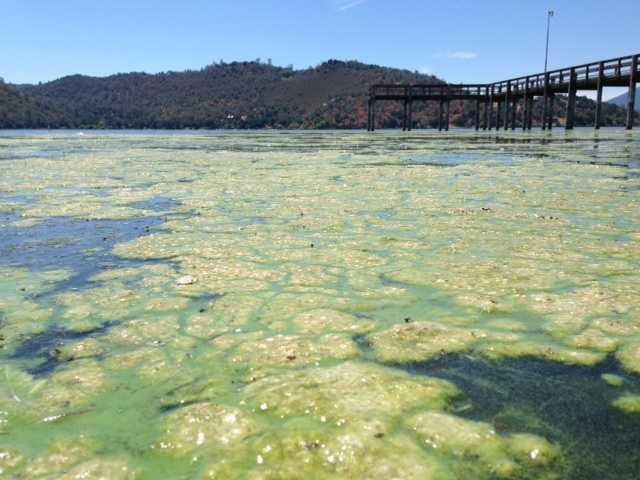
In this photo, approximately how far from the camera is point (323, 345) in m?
3.12

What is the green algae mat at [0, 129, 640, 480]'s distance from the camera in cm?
208

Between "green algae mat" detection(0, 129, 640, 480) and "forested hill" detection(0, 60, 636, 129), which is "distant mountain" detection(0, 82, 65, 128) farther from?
"green algae mat" detection(0, 129, 640, 480)

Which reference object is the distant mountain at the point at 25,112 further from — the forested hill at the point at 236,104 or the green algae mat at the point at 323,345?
the green algae mat at the point at 323,345

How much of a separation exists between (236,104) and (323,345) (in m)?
161

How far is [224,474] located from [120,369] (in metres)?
1.12

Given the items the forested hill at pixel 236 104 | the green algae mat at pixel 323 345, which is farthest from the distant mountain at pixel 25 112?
the green algae mat at pixel 323 345

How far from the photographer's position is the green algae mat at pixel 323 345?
2078mm

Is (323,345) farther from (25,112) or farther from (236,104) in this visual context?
(236,104)

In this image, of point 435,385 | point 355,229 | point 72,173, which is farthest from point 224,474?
point 72,173

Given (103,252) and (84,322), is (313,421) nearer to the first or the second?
(84,322)

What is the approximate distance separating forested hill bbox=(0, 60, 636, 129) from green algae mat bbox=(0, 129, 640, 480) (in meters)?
102

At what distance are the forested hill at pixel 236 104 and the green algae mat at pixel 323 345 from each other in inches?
4013

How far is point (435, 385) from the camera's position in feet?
8.56

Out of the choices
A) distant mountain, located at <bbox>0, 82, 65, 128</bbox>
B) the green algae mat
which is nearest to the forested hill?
distant mountain, located at <bbox>0, 82, 65, 128</bbox>
